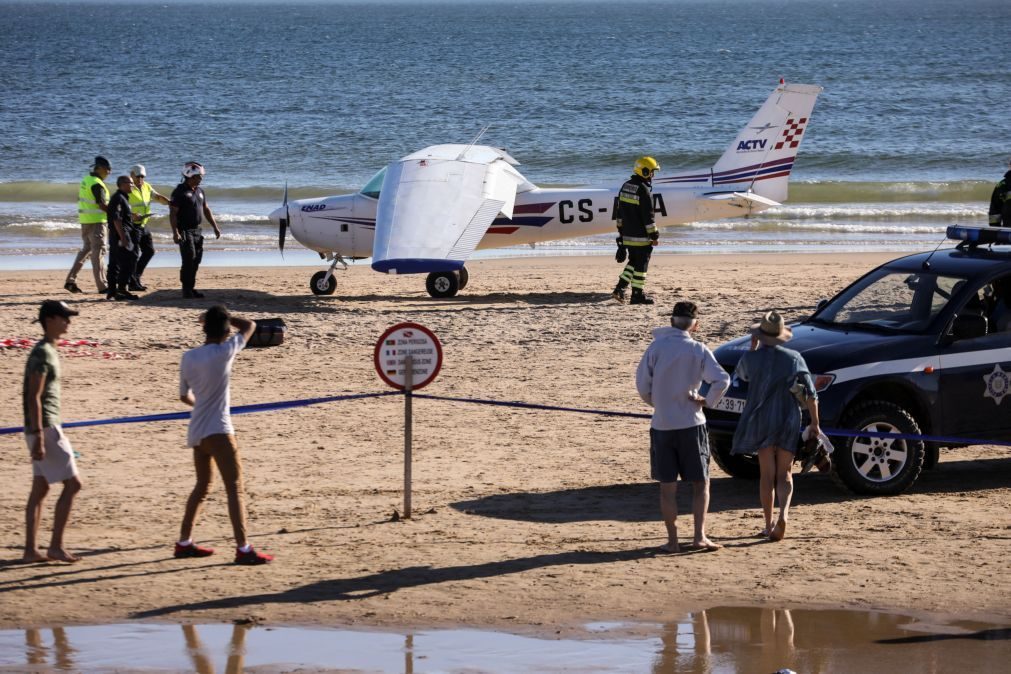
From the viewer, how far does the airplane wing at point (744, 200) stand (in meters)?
20.4

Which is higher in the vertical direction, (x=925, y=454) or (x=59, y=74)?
(x=59, y=74)

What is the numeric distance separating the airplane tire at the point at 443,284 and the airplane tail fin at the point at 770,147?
4.21m

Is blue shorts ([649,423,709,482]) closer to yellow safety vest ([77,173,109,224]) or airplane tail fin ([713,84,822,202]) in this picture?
yellow safety vest ([77,173,109,224])

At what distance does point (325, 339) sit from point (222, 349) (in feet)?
24.4

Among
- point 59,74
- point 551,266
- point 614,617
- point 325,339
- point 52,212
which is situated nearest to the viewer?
point 614,617

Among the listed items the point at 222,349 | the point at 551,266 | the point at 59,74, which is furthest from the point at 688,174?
the point at 59,74

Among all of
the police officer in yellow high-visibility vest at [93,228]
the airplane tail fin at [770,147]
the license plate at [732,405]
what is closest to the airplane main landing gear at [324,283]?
the police officer in yellow high-visibility vest at [93,228]

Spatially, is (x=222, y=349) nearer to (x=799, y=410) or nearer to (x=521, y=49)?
(x=799, y=410)

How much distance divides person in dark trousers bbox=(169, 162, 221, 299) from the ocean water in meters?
8.11

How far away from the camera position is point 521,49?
10406cm

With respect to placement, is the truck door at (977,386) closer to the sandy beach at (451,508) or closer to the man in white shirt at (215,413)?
the sandy beach at (451,508)

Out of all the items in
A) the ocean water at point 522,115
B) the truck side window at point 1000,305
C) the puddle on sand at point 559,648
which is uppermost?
the ocean water at point 522,115

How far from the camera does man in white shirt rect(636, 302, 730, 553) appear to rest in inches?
343

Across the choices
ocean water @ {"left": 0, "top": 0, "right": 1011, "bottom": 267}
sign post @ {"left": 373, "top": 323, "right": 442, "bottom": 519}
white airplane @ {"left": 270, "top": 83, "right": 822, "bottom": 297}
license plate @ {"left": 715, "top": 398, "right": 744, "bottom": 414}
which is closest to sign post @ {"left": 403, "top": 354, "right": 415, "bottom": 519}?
sign post @ {"left": 373, "top": 323, "right": 442, "bottom": 519}
